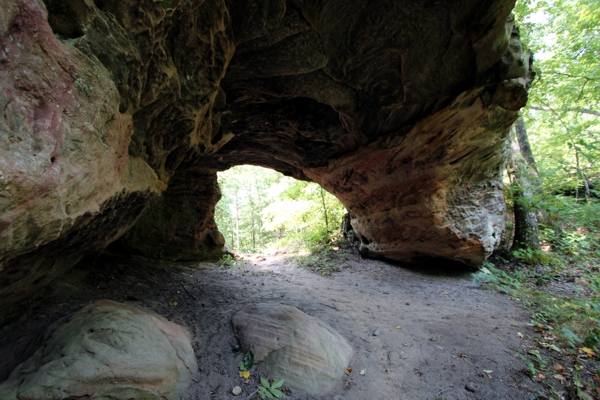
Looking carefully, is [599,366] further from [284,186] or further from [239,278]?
[284,186]

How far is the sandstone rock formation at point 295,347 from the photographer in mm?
2922

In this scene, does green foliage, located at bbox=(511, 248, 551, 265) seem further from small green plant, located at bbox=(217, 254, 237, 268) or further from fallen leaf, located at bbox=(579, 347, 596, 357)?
small green plant, located at bbox=(217, 254, 237, 268)

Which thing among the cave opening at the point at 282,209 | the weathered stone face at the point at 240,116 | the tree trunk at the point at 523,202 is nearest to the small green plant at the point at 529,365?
the weathered stone face at the point at 240,116

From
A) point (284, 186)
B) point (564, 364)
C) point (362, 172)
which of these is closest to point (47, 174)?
point (564, 364)

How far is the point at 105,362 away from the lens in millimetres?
2211

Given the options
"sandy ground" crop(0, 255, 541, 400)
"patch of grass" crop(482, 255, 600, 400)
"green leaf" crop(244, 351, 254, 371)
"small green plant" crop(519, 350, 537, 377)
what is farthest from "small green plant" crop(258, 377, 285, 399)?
"small green plant" crop(519, 350, 537, 377)

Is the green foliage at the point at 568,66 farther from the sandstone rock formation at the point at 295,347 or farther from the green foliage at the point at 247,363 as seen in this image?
the green foliage at the point at 247,363

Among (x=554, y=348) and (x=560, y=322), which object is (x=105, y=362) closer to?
(x=554, y=348)

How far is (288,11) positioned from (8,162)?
11.5 ft

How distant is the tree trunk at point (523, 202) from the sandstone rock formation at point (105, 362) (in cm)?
1005

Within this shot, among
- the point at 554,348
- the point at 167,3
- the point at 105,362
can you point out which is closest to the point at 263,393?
the point at 105,362

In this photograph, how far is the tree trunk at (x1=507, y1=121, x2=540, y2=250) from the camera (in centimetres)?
835

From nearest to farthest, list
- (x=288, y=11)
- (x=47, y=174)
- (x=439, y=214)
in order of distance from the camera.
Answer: (x=47, y=174) → (x=288, y=11) → (x=439, y=214)

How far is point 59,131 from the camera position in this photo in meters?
1.70
